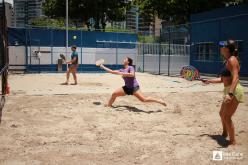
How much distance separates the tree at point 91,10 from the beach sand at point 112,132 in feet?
105

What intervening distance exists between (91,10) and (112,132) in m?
36.6

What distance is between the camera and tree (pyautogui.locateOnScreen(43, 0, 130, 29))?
41.8 m

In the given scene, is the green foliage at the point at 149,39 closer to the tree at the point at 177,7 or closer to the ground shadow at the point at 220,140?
the tree at the point at 177,7

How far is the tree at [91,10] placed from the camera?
4184 centimetres

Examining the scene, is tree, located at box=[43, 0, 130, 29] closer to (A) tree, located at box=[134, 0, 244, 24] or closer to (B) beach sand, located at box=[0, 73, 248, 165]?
(A) tree, located at box=[134, 0, 244, 24]

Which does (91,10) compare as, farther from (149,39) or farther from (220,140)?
(220,140)

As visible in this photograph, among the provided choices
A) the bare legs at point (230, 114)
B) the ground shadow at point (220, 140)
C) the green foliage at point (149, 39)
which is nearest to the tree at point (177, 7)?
the green foliage at point (149, 39)

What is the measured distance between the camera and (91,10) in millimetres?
42219

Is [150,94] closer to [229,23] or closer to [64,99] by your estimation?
[64,99]

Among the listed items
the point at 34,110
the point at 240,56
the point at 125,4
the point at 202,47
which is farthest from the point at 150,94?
the point at 125,4

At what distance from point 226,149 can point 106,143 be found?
1.96m

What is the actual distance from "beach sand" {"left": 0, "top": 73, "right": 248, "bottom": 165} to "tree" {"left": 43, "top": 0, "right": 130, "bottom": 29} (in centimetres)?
3197

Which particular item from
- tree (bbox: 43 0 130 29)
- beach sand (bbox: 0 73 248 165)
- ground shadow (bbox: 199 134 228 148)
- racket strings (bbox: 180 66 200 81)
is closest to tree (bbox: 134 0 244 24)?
tree (bbox: 43 0 130 29)

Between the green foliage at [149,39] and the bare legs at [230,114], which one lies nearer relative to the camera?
the bare legs at [230,114]
